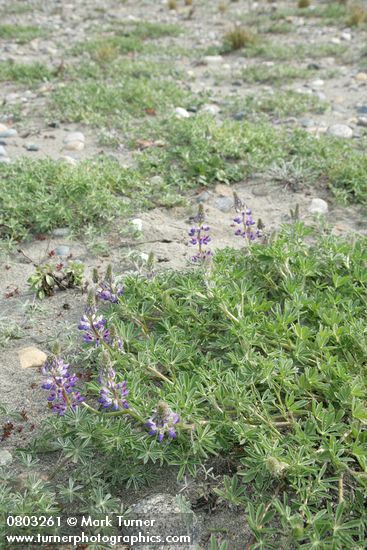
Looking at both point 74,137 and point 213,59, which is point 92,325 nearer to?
point 74,137

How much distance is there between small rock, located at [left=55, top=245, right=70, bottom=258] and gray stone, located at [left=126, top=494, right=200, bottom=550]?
2.49 meters

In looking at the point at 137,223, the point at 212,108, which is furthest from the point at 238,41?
the point at 137,223

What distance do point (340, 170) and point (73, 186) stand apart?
2619 millimetres

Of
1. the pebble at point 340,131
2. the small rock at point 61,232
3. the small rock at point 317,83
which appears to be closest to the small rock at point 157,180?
the small rock at point 61,232

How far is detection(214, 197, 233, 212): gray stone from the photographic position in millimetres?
5504

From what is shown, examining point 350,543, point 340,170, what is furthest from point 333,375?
point 340,170

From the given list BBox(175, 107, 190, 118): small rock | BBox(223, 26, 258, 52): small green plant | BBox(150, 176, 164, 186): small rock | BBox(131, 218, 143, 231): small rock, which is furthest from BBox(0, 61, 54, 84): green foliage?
BBox(131, 218, 143, 231): small rock

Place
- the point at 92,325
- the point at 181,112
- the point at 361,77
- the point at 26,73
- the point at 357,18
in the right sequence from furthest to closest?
1. the point at 357,18
2. the point at 361,77
3. the point at 26,73
4. the point at 181,112
5. the point at 92,325

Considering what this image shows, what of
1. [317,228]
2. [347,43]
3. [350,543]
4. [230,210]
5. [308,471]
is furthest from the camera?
[347,43]

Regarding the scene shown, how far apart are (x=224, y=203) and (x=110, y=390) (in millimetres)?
3127

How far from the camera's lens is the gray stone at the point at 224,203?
5.50m

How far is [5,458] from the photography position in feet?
10.2

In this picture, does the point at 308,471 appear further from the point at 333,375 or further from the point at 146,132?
the point at 146,132

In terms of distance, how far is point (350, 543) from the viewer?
2.51 meters
